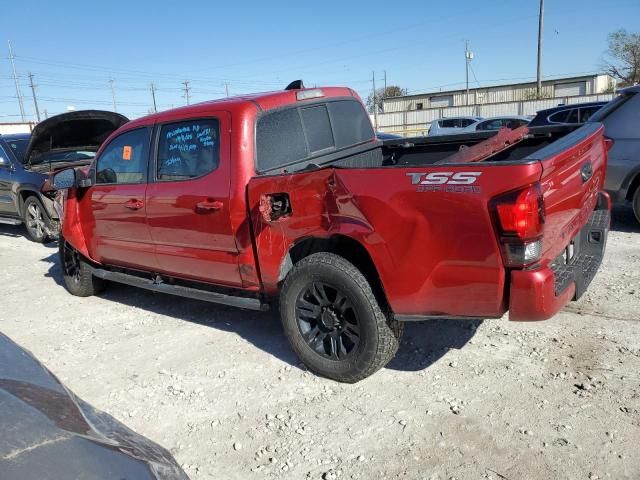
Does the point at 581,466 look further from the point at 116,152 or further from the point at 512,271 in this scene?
the point at 116,152

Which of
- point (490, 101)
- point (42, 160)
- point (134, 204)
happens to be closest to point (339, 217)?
point (134, 204)

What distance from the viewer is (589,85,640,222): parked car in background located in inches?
257

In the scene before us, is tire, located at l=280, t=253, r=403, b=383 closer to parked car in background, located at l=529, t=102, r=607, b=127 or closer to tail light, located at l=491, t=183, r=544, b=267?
tail light, located at l=491, t=183, r=544, b=267

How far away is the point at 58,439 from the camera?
161 centimetres

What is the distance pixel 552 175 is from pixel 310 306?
170cm

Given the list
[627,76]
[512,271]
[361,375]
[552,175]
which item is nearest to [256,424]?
[361,375]

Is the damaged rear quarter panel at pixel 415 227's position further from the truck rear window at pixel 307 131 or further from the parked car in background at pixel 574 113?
the parked car in background at pixel 574 113

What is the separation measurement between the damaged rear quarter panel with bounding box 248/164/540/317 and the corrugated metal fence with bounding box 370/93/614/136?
33093 mm

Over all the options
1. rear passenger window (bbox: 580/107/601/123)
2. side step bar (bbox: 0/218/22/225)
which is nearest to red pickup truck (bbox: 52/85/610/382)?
side step bar (bbox: 0/218/22/225)

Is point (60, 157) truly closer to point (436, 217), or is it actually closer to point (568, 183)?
point (436, 217)

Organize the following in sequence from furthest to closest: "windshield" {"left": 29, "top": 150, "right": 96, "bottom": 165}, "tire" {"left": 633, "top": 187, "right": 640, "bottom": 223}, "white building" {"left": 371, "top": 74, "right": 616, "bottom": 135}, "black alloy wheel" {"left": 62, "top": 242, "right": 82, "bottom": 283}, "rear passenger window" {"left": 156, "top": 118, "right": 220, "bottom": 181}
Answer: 1. "white building" {"left": 371, "top": 74, "right": 616, "bottom": 135}
2. "windshield" {"left": 29, "top": 150, "right": 96, "bottom": 165}
3. "tire" {"left": 633, "top": 187, "right": 640, "bottom": 223}
4. "black alloy wheel" {"left": 62, "top": 242, "right": 82, "bottom": 283}
5. "rear passenger window" {"left": 156, "top": 118, "right": 220, "bottom": 181}

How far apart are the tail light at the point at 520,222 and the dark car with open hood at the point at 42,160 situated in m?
7.10

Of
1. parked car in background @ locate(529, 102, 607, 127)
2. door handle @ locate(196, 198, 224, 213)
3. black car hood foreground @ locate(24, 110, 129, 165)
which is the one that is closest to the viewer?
door handle @ locate(196, 198, 224, 213)

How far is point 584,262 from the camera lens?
3590 mm
